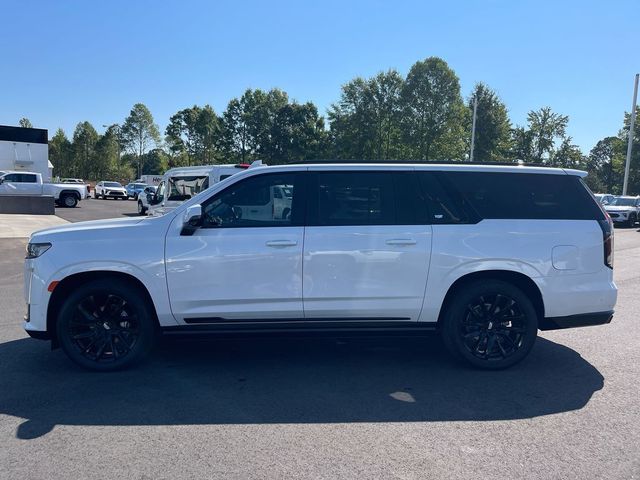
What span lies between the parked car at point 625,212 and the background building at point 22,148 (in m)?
35.1

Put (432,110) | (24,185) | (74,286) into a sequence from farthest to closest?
(432,110)
(24,185)
(74,286)

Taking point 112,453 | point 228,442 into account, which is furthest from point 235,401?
point 112,453

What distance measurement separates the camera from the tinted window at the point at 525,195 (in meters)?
5.14

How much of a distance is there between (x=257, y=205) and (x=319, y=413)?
79.2 inches

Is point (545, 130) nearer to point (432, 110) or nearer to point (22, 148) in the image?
point (432, 110)

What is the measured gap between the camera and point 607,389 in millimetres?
4676

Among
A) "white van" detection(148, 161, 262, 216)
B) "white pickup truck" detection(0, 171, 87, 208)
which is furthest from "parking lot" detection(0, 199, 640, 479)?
"white pickup truck" detection(0, 171, 87, 208)

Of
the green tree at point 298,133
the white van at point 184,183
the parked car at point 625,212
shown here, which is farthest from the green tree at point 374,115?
the white van at point 184,183

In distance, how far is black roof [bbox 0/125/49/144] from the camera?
35719 mm

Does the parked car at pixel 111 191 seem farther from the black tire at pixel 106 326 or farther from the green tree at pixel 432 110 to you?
the black tire at pixel 106 326

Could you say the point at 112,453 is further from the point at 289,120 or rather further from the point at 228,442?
the point at 289,120

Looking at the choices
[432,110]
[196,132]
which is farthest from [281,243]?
[196,132]

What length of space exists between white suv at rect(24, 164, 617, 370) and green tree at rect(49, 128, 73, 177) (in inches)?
3188

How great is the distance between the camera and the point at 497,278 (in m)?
5.11
